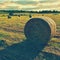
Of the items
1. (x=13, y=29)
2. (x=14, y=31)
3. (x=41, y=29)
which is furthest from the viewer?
(x=13, y=29)

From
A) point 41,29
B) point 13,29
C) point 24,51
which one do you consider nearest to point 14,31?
point 13,29

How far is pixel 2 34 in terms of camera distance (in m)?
37.4

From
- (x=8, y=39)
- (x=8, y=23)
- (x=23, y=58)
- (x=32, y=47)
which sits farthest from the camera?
(x=8, y=23)

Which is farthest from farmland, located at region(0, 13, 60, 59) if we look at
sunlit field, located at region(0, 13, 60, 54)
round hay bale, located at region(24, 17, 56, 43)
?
round hay bale, located at region(24, 17, 56, 43)

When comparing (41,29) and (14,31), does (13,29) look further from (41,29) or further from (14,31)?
(41,29)

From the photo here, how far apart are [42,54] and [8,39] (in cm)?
643

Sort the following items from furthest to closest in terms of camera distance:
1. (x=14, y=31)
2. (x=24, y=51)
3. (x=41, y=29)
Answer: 1. (x=14, y=31)
2. (x=41, y=29)
3. (x=24, y=51)

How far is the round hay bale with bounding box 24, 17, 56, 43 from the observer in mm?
32719

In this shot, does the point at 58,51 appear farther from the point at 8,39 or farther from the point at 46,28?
the point at 8,39

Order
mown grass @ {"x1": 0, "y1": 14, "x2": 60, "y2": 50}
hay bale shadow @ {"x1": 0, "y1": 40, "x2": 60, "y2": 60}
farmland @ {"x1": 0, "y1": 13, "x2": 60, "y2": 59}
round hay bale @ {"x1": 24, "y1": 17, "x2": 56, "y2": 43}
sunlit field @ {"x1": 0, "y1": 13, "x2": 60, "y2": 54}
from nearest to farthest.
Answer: hay bale shadow @ {"x1": 0, "y1": 40, "x2": 60, "y2": 60} → round hay bale @ {"x1": 24, "y1": 17, "x2": 56, "y2": 43} → farmland @ {"x1": 0, "y1": 13, "x2": 60, "y2": 59} → sunlit field @ {"x1": 0, "y1": 13, "x2": 60, "y2": 54} → mown grass @ {"x1": 0, "y1": 14, "x2": 60, "y2": 50}

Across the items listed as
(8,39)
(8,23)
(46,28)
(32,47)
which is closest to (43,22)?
(46,28)

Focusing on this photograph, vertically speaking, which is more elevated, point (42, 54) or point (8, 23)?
point (8, 23)

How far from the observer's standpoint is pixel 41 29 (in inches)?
1332

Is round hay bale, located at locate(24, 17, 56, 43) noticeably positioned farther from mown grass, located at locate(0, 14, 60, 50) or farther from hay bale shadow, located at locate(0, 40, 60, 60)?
mown grass, located at locate(0, 14, 60, 50)
